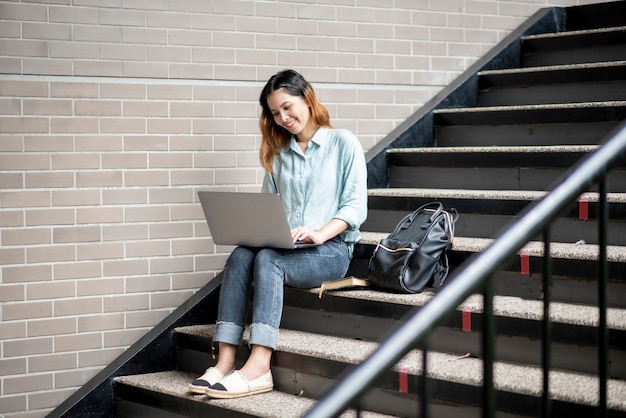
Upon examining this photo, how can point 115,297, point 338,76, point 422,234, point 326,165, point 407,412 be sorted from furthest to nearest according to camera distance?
point 338,76 → point 115,297 → point 326,165 → point 422,234 → point 407,412

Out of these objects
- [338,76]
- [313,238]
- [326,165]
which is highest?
[338,76]

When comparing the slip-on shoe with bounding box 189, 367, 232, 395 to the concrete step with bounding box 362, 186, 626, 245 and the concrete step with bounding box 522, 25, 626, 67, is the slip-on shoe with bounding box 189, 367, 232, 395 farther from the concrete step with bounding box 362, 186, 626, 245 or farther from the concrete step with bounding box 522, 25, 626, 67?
the concrete step with bounding box 522, 25, 626, 67

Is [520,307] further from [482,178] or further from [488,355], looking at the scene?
[488,355]

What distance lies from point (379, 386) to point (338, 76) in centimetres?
187

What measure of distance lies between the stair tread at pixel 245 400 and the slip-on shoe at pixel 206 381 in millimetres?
42

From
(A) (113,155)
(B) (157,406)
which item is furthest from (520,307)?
(A) (113,155)

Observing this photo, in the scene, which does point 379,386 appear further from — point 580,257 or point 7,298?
point 7,298

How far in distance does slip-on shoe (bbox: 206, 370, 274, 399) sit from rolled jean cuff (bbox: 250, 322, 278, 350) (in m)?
0.13

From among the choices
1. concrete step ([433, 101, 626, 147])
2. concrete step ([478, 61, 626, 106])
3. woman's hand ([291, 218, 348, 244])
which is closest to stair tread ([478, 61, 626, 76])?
concrete step ([478, 61, 626, 106])

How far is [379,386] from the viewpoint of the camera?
3268mm

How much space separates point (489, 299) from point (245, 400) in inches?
71.5

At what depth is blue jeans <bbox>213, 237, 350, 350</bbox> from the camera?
3482 millimetres

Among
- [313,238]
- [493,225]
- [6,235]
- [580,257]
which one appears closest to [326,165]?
[313,238]

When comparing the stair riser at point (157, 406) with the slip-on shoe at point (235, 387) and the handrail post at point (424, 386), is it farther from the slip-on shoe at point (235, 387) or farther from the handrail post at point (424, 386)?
the handrail post at point (424, 386)
